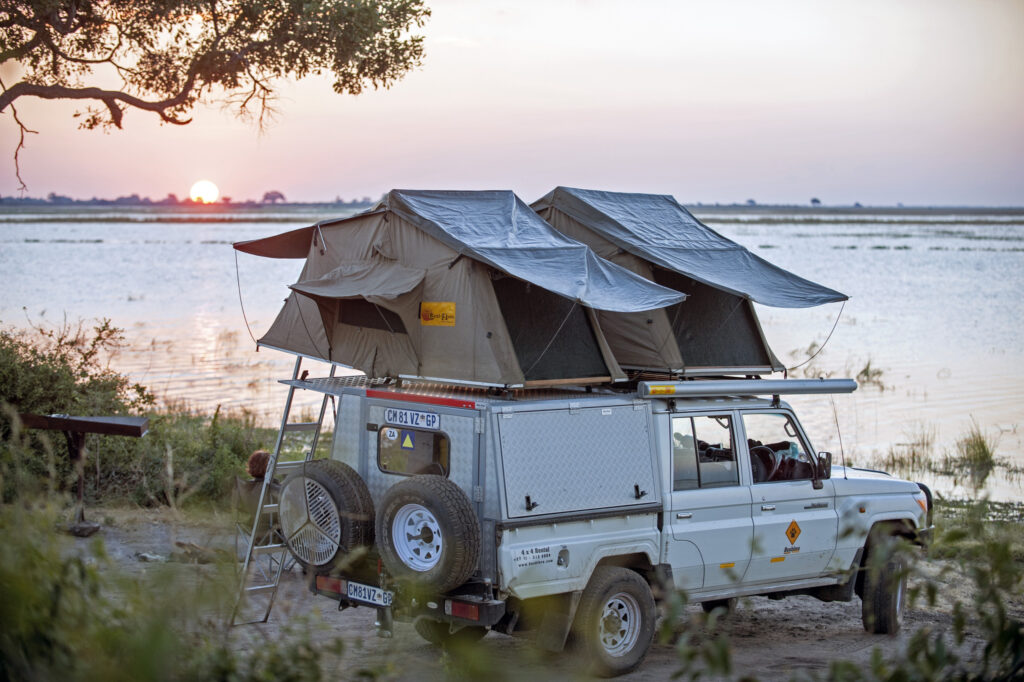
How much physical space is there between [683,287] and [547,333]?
221 centimetres

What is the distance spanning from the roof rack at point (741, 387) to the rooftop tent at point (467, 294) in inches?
23.6

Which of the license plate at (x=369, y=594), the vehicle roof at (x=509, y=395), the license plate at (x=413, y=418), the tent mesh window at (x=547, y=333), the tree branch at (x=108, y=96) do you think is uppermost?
the tree branch at (x=108, y=96)

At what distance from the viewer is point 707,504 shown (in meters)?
8.08

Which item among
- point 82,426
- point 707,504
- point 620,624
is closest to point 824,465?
point 707,504

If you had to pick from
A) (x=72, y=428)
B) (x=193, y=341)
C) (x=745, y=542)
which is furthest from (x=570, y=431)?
(x=193, y=341)

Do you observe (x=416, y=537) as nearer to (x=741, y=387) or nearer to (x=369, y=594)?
(x=369, y=594)

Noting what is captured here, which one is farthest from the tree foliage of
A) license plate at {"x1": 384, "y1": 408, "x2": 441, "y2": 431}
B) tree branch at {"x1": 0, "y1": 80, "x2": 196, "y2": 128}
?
license plate at {"x1": 384, "y1": 408, "x2": 441, "y2": 431}

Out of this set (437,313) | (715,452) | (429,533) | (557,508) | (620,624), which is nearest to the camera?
(429,533)

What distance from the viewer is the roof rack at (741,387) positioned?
777cm

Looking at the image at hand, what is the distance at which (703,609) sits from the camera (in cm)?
973

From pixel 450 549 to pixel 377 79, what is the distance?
37.1 ft

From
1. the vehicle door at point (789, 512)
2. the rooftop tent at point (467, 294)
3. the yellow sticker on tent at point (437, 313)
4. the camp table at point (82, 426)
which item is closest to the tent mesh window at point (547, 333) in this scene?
the rooftop tent at point (467, 294)

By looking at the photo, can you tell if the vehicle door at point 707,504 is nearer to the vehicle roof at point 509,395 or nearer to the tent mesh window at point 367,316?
the vehicle roof at point 509,395

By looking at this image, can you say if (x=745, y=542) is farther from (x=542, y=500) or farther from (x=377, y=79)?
(x=377, y=79)
